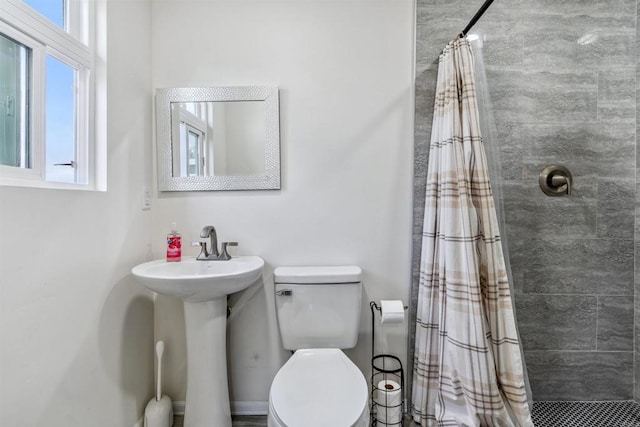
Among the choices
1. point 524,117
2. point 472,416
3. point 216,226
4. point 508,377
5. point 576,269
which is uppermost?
point 524,117

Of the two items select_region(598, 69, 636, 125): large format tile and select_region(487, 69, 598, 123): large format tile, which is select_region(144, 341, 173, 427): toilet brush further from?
select_region(598, 69, 636, 125): large format tile

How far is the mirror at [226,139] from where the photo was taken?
61.4 inches

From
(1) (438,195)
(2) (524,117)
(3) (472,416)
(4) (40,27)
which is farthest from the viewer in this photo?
(2) (524,117)

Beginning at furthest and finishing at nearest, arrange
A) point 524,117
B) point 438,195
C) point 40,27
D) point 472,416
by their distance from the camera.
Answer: point 524,117
point 438,195
point 472,416
point 40,27

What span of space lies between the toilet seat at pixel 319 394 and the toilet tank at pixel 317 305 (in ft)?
0.41

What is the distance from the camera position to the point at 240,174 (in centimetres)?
157

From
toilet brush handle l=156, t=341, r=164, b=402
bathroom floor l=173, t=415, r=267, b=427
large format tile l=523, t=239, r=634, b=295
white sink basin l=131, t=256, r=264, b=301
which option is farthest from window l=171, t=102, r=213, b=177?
large format tile l=523, t=239, r=634, b=295

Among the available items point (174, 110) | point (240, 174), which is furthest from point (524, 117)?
point (174, 110)

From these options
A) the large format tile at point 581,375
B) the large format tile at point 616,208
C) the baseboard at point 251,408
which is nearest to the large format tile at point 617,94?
the large format tile at point 616,208

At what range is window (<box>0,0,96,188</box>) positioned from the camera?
0.93 meters

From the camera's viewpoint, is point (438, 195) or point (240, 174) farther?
point (240, 174)

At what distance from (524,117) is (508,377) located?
1.28 metres

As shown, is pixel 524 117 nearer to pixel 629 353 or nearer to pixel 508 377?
pixel 508 377

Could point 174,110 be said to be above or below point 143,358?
above
